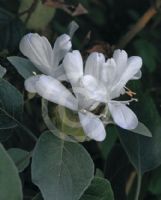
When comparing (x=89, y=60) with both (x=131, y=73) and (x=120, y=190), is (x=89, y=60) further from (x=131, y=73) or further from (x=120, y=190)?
(x=120, y=190)

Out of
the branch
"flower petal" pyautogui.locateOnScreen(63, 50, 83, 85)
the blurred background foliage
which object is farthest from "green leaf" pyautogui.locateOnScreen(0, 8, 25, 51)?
"flower petal" pyautogui.locateOnScreen(63, 50, 83, 85)

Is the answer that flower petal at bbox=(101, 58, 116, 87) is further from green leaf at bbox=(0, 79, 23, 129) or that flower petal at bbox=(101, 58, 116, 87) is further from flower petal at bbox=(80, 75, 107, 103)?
green leaf at bbox=(0, 79, 23, 129)

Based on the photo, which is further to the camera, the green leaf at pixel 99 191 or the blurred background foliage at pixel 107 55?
the blurred background foliage at pixel 107 55

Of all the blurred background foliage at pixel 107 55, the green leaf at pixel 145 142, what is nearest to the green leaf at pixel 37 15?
the blurred background foliage at pixel 107 55

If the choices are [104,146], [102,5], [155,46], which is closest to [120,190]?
[104,146]

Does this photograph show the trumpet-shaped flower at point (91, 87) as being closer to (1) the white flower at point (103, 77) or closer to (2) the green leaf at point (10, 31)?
(1) the white flower at point (103, 77)

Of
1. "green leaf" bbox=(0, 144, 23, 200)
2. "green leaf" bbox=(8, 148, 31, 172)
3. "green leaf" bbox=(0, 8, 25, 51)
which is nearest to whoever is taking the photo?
"green leaf" bbox=(0, 144, 23, 200)
